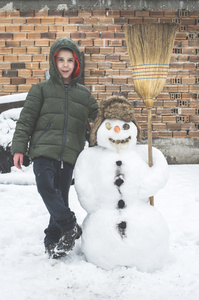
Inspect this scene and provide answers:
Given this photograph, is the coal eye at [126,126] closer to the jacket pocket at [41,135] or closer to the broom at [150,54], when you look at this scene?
the broom at [150,54]

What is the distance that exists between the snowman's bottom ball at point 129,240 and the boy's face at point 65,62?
90cm

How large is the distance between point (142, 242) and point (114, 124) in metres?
0.68

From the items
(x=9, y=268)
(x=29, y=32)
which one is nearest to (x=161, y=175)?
(x=9, y=268)

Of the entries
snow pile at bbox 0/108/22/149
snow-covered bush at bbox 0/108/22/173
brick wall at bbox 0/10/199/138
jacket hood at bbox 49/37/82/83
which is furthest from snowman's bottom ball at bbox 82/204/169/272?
brick wall at bbox 0/10/199/138

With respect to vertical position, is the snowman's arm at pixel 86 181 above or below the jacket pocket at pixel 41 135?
below

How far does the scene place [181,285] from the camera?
1478 millimetres

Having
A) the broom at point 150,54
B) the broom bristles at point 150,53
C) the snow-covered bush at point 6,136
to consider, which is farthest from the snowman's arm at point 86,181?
the snow-covered bush at point 6,136

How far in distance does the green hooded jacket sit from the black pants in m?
0.06

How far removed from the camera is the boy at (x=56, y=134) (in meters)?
1.73

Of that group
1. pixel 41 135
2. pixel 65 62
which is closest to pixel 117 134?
pixel 41 135

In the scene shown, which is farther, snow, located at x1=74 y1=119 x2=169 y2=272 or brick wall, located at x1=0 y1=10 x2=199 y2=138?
brick wall, located at x1=0 y1=10 x2=199 y2=138

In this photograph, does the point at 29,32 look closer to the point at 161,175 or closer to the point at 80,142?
the point at 80,142

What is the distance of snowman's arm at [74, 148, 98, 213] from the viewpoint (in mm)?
1683

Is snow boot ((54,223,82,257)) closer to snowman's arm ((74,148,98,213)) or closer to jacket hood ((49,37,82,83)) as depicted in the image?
snowman's arm ((74,148,98,213))
